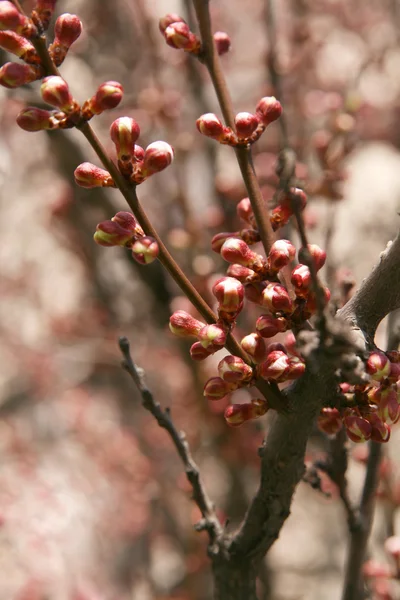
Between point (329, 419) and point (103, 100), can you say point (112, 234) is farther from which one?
point (329, 419)

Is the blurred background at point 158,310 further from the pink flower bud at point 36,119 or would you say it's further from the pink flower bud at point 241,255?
the pink flower bud at point 36,119

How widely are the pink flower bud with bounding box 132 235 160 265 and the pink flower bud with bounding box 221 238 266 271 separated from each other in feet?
0.50

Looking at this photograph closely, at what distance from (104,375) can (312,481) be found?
15.3 ft

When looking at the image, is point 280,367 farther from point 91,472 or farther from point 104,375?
point 104,375

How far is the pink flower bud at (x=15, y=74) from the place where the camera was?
89 centimetres

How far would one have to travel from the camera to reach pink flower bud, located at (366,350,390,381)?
937mm

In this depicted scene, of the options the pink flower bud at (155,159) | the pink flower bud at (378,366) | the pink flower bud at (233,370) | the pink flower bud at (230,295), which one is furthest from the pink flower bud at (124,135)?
the pink flower bud at (378,366)

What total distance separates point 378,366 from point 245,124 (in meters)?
0.44

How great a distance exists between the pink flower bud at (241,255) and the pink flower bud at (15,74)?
1.29 ft

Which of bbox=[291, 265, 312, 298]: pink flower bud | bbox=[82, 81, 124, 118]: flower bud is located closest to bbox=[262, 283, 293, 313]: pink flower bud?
bbox=[291, 265, 312, 298]: pink flower bud

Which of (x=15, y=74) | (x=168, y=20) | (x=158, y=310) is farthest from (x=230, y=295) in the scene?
(x=158, y=310)

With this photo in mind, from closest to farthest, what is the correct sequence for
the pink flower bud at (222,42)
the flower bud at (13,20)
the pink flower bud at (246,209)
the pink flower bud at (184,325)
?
the flower bud at (13,20), the pink flower bud at (184,325), the pink flower bud at (246,209), the pink flower bud at (222,42)

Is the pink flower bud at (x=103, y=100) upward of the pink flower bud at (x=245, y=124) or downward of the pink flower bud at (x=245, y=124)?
upward

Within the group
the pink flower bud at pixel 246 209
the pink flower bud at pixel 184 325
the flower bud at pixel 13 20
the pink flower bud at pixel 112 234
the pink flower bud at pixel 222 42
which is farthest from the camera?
the pink flower bud at pixel 222 42
